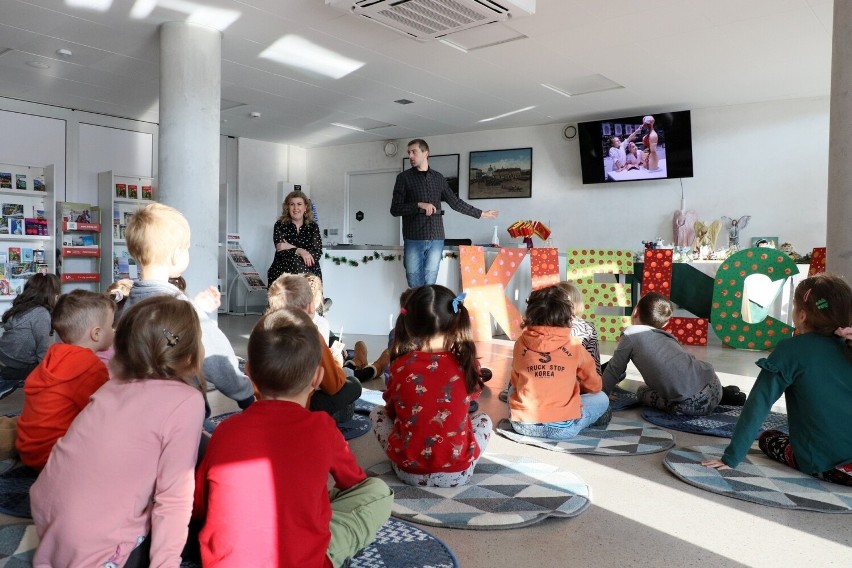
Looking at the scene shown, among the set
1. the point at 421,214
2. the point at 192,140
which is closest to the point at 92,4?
the point at 192,140

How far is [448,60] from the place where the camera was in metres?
6.10

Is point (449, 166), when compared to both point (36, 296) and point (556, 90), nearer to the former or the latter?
point (556, 90)

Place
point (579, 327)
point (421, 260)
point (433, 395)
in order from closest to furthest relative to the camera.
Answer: point (433, 395)
point (579, 327)
point (421, 260)

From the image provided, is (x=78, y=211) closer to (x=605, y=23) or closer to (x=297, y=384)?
(x=605, y=23)

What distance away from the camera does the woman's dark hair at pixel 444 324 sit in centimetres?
250

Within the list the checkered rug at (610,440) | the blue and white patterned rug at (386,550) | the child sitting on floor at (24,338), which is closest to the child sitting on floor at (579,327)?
the checkered rug at (610,440)

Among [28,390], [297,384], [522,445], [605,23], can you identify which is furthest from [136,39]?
[297,384]

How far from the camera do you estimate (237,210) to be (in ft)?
33.7

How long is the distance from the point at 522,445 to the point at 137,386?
198 cm

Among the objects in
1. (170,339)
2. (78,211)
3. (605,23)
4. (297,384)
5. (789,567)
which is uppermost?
(605,23)

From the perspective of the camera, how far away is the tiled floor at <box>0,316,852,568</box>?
75.9 inches

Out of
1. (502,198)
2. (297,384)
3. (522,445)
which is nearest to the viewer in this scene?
(297,384)

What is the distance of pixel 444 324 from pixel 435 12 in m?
3.07

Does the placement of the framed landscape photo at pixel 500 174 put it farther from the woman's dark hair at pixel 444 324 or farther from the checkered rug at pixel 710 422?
the woman's dark hair at pixel 444 324
